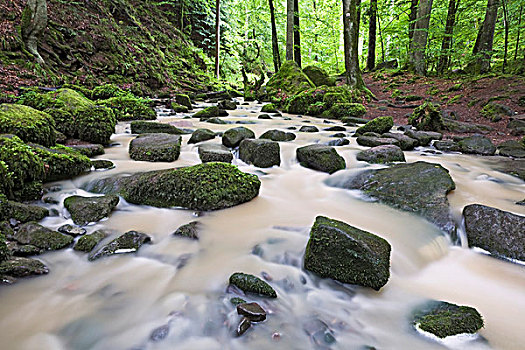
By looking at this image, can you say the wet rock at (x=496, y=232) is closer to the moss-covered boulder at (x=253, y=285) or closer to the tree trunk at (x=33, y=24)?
the moss-covered boulder at (x=253, y=285)

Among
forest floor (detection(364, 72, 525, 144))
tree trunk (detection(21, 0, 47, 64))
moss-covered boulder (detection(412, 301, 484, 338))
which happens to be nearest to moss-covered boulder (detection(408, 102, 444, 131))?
forest floor (detection(364, 72, 525, 144))

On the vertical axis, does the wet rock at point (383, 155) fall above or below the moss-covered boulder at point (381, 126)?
below

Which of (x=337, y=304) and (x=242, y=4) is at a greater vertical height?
(x=242, y=4)

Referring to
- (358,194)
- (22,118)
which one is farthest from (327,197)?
(22,118)

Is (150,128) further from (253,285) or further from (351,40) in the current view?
(351,40)

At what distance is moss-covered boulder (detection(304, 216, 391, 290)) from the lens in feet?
7.28

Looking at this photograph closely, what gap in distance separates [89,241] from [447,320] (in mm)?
2869

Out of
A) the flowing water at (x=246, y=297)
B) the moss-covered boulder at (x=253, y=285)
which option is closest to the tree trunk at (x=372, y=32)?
the flowing water at (x=246, y=297)

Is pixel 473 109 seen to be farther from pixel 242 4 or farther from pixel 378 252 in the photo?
pixel 242 4

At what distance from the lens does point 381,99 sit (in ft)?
46.2

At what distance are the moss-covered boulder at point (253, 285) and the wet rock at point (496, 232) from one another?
2098 mm

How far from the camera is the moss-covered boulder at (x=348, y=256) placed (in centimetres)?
Result: 222

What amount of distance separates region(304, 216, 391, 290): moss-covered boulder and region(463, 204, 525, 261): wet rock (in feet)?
3.73

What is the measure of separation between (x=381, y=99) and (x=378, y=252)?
13458 millimetres
